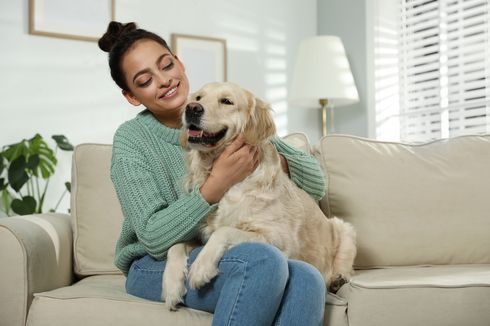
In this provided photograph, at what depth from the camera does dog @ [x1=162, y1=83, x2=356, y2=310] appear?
1.63 meters

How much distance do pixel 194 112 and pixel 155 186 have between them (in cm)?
26

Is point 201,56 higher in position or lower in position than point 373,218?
higher

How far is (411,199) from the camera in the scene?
2.30m

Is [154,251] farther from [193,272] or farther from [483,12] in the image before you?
[483,12]

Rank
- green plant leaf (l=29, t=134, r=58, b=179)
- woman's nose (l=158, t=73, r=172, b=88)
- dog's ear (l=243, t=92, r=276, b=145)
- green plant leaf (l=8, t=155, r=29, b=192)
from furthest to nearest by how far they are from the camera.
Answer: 1. green plant leaf (l=29, t=134, r=58, b=179)
2. green plant leaf (l=8, t=155, r=29, b=192)
3. woman's nose (l=158, t=73, r=172, b=88)
4. dog's ear (l=243, t=92, r=276, b=145)

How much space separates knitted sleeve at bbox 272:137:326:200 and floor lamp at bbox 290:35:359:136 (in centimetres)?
185

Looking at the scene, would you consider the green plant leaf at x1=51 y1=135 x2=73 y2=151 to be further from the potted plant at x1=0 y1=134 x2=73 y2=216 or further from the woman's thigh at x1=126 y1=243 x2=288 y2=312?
the woman's thigh at x1=126 y1=243 x2=288 y2=312

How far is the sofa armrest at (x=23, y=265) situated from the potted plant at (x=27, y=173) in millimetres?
1367

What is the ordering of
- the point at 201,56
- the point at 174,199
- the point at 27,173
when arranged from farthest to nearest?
the point at 201,56 < the point at 27,173 < the point at 174,199

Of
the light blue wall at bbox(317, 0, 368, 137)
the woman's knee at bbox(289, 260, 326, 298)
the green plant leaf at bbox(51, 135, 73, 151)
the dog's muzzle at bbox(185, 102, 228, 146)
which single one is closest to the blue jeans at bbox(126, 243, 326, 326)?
the woman's knee at bbox(289, 260, 326, 298)

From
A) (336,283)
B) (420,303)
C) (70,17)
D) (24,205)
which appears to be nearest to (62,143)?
(24,205)

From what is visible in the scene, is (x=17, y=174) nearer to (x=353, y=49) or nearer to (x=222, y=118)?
(x=222, y=118)

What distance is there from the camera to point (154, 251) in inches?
66.1

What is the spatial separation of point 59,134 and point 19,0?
86cm
